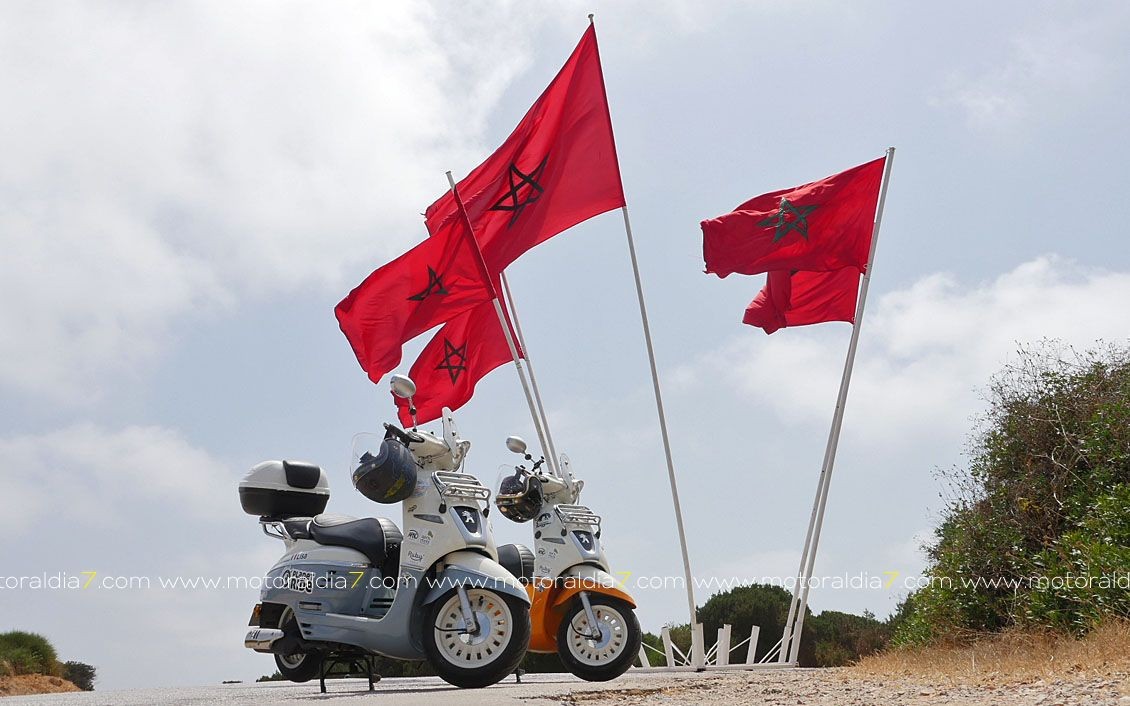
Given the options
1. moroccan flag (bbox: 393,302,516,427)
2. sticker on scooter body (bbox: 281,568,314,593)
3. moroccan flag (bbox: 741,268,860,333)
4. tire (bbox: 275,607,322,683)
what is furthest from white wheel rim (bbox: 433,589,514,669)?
moroccan flag (bbox: 741,268,860,333)

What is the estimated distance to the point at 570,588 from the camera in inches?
388

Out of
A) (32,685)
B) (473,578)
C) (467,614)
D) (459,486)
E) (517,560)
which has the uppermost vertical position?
(459,486)

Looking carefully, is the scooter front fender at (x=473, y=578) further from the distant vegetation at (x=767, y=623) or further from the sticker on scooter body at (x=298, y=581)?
the distant vegetation at (x=767, y=623)

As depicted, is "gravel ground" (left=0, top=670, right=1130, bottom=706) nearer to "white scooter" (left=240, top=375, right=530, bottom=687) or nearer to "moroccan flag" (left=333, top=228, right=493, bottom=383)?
"white scooter" (left=240, top=375, right=530, bottom=687)

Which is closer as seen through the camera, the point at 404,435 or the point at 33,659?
the point at 404,435

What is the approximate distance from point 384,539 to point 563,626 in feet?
6.43

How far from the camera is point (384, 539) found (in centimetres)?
888

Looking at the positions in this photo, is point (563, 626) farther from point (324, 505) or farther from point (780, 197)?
point (780, 197)

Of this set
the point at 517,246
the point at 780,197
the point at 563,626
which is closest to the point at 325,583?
the point at 563,626

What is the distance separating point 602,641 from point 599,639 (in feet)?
0.11

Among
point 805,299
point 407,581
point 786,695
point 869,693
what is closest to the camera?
point 869,693

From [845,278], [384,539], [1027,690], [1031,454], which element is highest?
[845,278]

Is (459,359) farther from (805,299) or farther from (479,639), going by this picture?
(479,639)

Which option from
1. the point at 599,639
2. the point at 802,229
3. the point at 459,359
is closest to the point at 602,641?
the point at 599,639
